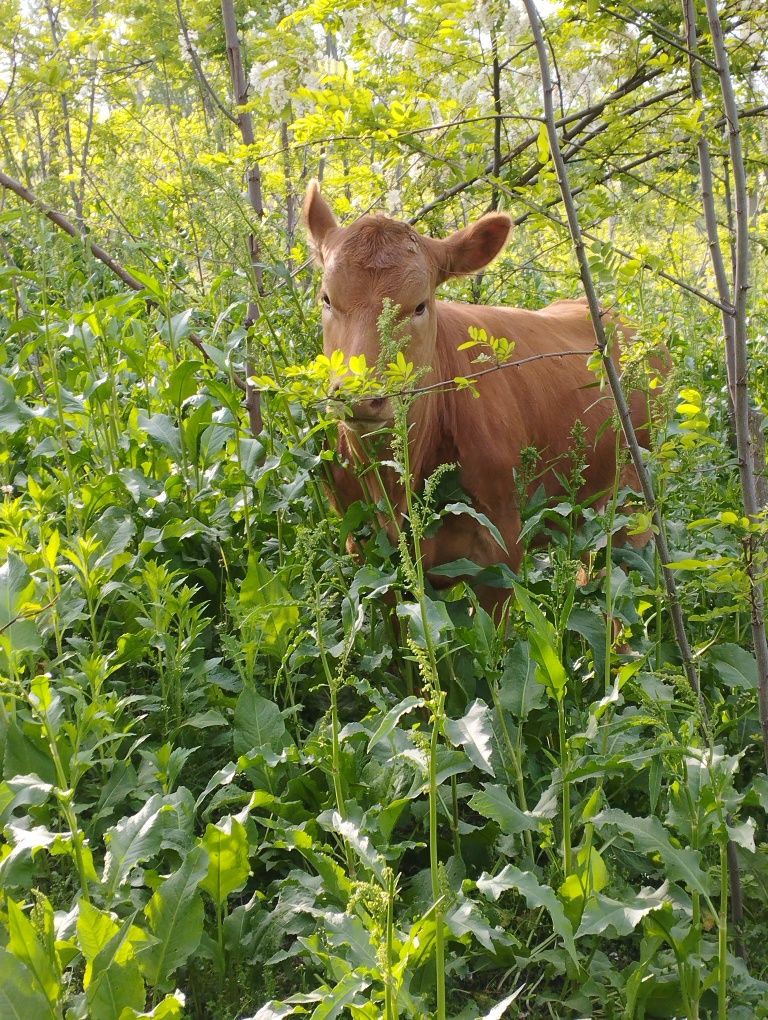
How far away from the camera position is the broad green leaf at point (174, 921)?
7.00 ft

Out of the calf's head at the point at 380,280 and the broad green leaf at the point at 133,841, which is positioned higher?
the calf's head at the point at 380,280

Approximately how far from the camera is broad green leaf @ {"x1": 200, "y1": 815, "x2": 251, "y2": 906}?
2273 mm

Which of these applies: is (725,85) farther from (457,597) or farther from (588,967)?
(588,967)

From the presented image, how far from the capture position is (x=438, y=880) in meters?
2.03

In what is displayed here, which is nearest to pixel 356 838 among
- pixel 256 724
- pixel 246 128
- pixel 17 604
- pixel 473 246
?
pixel 256 724

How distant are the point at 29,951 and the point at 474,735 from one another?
113 centimetres

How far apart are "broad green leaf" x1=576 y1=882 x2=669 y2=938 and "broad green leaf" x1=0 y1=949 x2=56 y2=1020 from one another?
114 centimetres

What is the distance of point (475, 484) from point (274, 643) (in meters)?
1.31

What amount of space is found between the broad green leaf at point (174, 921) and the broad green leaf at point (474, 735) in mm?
685

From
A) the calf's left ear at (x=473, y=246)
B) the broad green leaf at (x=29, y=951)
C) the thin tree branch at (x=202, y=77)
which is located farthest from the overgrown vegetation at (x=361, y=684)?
the calf's left ear at (x=473, y=246)

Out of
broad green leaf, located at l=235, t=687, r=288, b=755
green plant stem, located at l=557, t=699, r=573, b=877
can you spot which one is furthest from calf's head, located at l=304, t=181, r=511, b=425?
green plant stem, located at l=557, t=699, r=573, b=877

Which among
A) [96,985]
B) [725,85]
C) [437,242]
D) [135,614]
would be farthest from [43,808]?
[437,242]

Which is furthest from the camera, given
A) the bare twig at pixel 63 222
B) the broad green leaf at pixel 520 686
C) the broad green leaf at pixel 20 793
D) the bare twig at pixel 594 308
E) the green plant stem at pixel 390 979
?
the bare twig at pixel 63 222

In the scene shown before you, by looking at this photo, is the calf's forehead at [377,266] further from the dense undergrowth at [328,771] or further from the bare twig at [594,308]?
the bare twig at [594,308]
